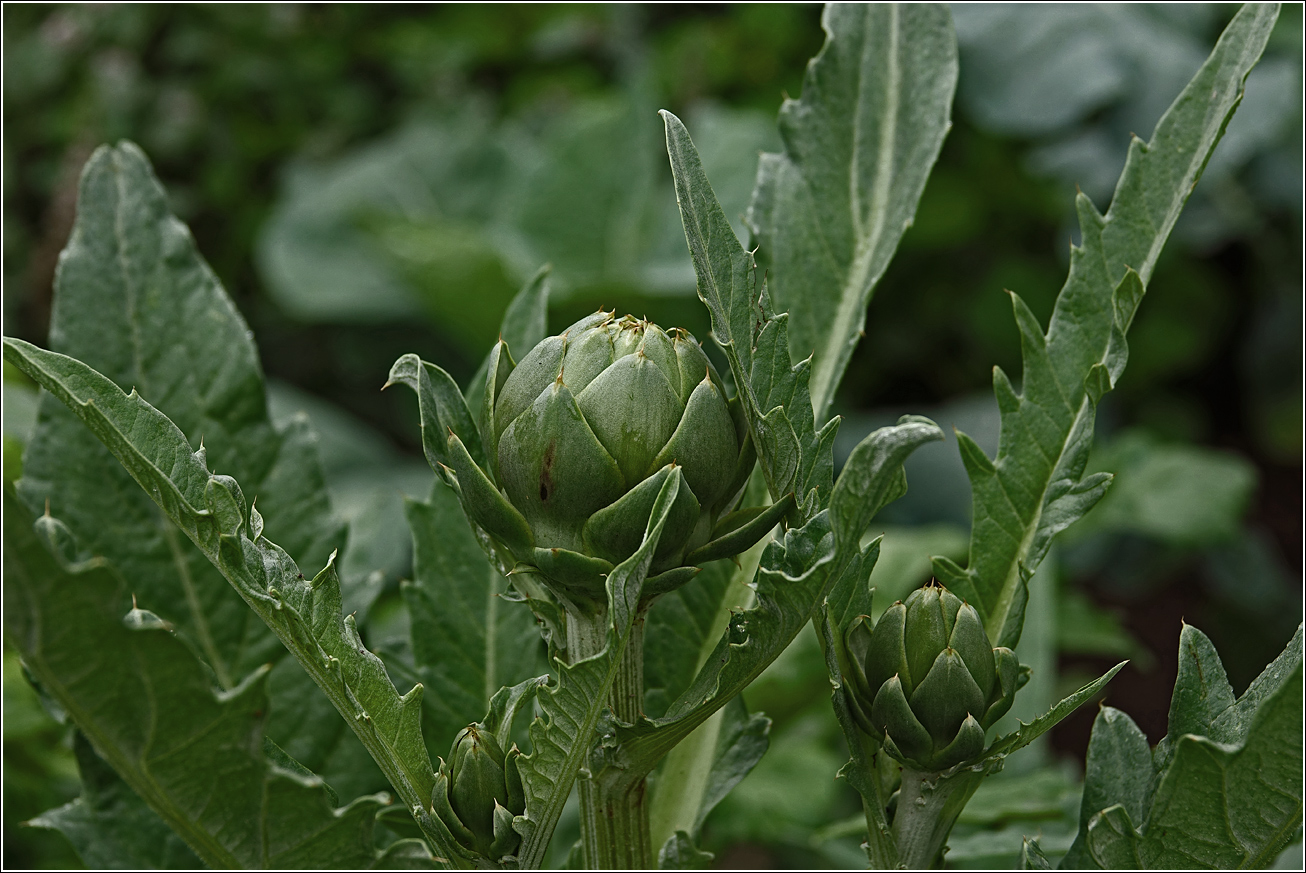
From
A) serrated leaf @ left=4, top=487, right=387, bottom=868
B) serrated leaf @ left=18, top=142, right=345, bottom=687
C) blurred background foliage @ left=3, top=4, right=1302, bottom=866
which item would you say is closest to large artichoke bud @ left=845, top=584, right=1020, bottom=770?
serrated leaf @ left=4, top=487, right=387, bottom=868

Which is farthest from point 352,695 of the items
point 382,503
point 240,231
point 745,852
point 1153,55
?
point 240,231

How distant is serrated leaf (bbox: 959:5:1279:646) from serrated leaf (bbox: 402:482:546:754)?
0.27 m

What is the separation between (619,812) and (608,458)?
0.19 meters

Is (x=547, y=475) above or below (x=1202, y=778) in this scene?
above

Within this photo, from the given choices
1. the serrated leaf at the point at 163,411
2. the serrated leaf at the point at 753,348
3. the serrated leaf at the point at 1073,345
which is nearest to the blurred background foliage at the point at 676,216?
the serrated leaf at the point at 163,411

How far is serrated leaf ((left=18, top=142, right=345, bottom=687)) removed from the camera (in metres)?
0.74

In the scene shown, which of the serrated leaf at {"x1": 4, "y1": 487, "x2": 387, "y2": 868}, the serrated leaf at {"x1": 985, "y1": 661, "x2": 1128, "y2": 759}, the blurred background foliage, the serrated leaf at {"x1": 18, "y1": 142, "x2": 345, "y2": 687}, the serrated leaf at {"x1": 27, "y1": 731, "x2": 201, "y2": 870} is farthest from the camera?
the blurred background foliage

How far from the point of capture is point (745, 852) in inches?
74.6

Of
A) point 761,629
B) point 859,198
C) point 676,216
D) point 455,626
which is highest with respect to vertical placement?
point 859,198

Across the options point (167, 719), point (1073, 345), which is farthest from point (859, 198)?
point (167, 719)

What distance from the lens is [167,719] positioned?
0.47 m

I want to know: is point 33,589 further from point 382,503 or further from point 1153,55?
point 1153,55

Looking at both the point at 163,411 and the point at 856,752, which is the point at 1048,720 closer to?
the point at 856,752

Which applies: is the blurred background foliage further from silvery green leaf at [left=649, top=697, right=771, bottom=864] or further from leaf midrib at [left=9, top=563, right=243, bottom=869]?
leaf midrib at [left=9, top=563, right=243, bottom=869]
